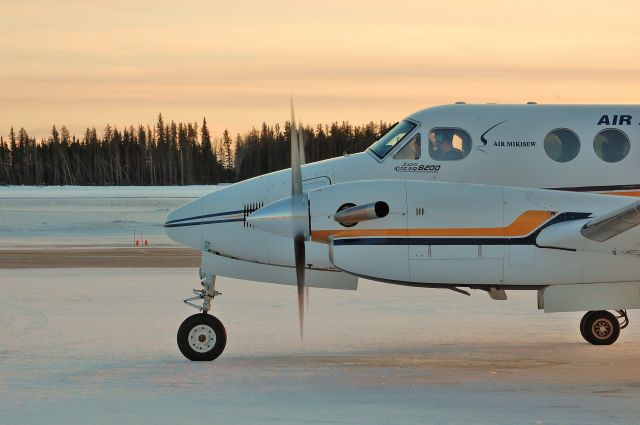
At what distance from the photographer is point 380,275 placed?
13.6 meters

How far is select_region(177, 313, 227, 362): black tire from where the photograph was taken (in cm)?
1483

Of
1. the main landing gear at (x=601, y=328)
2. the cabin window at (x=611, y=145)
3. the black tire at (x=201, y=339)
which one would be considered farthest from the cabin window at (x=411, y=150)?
the main landing gear at (x=601, y=328)

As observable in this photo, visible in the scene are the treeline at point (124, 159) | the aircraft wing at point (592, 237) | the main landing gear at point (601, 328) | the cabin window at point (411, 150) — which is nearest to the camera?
the aircraft wing at point (592, 237)

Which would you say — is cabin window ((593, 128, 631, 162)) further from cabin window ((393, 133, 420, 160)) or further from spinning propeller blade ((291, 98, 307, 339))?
spinning propeller blade ((291, 98, 307, 339))

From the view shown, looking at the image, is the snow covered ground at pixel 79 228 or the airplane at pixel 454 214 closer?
the airplane at pixel 454 214

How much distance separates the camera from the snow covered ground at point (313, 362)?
37.2 feet

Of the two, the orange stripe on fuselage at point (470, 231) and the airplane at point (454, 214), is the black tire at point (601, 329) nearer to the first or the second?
the airplane at point (454, 214)

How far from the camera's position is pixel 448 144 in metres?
14.8

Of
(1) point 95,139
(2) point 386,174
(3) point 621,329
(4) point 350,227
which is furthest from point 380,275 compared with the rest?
(1) point 95,139

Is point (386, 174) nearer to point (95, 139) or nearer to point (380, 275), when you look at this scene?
point (380, 275)

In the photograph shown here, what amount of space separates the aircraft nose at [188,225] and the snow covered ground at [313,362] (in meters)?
Result: 1.56

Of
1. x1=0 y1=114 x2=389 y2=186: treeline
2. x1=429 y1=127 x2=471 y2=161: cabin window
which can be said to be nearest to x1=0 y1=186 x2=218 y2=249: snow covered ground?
x1=429 y1=127 x2=471 y2=161: cabin window

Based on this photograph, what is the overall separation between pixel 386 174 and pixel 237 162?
18069 cm

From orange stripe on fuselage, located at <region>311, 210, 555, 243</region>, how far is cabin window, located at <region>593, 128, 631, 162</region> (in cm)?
144
